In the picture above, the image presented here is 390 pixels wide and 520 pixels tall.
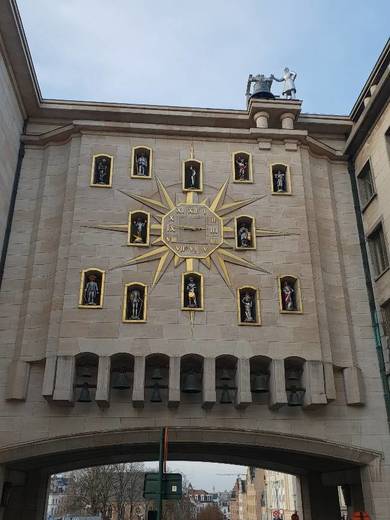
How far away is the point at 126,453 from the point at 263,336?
322 inches

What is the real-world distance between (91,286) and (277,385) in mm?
7711

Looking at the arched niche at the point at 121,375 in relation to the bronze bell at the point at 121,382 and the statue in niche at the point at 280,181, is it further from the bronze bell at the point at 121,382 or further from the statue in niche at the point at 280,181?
the statue in niche at the point at 280,181

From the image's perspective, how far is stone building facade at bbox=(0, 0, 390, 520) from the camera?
1822 cm

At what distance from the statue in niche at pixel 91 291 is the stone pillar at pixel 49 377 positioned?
8.09 ft

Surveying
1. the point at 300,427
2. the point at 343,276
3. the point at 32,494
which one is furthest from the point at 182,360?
the point at 32,494

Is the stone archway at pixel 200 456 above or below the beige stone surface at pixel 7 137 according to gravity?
below

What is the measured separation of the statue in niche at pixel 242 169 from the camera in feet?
76.7

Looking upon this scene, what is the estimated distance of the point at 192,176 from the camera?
23000mm

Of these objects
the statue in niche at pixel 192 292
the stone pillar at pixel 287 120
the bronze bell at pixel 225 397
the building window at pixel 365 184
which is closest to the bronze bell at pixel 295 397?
the bronze bell at pixel 225 397

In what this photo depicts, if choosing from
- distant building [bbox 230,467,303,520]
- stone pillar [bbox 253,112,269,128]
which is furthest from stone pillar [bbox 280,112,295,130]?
distant building [bbox 230,467,303,520]

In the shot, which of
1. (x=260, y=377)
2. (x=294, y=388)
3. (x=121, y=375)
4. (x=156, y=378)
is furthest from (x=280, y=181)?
(x=121, y=375)

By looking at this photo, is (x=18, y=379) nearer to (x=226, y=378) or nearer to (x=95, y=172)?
(x=226, y=378)

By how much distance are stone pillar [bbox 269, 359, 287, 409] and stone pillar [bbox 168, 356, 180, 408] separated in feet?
10.8

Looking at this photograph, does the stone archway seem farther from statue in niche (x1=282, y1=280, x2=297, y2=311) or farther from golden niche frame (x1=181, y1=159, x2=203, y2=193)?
golden niche frame (x1=181, y1=159, x2=203, y2=193)
